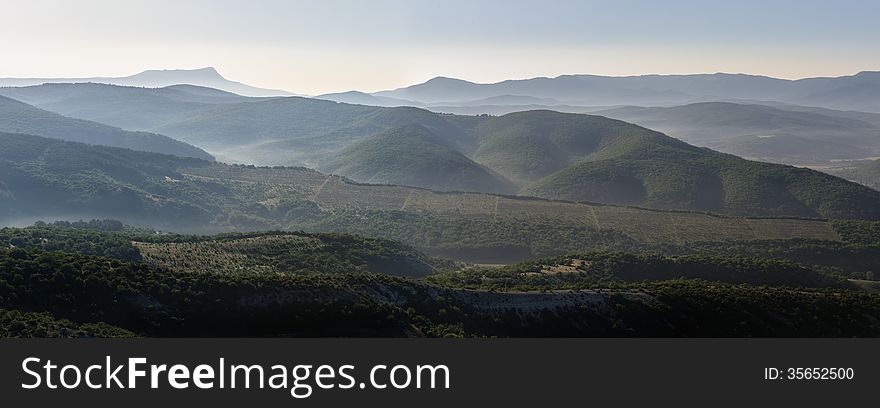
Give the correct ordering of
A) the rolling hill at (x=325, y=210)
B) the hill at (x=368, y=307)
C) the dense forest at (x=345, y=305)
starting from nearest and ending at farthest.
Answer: the dense forest at (x=345, y=305) → the hill at (x=368, y=307) → the rolling hill at (x=325, y=210)

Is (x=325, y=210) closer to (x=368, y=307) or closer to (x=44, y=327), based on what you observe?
(x=368, y=307)

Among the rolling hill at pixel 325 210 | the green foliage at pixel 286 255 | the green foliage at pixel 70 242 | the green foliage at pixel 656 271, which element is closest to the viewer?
the green foliage at pixel 70 242

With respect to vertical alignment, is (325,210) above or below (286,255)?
below

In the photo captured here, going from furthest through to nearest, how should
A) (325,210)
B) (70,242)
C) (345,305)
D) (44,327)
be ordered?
(325,210) < (70,242) < (345,305) < (44,327)

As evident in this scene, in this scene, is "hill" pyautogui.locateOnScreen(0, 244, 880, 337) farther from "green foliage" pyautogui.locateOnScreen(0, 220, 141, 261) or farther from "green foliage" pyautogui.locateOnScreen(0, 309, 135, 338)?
"green foliage" pyautogui.locateOnScreen(0, 220, 141, 261)

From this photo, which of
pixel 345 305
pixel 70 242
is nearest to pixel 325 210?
pixel 70 242

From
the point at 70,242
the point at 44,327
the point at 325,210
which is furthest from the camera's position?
the point at 325,210

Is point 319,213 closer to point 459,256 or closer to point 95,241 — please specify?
point 459,256

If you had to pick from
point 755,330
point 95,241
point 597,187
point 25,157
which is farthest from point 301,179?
point 755,330

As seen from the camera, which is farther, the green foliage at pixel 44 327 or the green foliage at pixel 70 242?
the green foliage at pixel 70 242

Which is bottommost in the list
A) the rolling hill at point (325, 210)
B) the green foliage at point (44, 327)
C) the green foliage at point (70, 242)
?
the rolling hill at point (325, 210)

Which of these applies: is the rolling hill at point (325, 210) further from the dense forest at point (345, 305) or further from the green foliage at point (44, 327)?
the green foliage at point (44, 327)

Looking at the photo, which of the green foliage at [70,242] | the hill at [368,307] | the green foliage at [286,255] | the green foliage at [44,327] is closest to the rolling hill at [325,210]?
the green foliage at [286,255]
